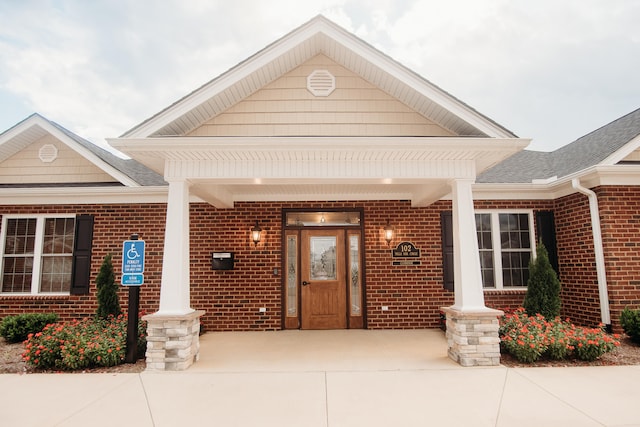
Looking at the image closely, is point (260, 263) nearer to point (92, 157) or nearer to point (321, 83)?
point (321, 83)

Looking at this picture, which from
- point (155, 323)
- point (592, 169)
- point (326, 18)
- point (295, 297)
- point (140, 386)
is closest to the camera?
point (140, 386)

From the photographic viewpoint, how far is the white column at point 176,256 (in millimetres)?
5191

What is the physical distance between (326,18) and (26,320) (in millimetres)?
7712

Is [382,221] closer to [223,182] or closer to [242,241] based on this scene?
[242,241]

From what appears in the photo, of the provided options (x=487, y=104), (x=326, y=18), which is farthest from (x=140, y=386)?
(x=487, y=104)

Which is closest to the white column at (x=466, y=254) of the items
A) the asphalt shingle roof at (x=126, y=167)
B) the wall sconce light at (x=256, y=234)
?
the wall sconce light at (x=256, y=234)

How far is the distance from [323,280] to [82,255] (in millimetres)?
5218

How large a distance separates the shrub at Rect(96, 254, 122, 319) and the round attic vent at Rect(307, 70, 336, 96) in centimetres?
491

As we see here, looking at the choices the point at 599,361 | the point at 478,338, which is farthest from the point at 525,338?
the point at 599,361

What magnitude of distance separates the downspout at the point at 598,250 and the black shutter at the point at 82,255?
9.95 meters

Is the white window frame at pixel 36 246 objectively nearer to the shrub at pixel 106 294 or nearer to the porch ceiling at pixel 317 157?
the shrub at pixel 106 294

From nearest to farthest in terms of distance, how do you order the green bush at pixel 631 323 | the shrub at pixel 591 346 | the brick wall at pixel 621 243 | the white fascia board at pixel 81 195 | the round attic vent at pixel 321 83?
the shrub at pixel 591 346
the round attic vent at pixel 321 83
the green bush at pixel 631 323
the brick wall at pixel 621 243
the white fascia board at pixel 81 195

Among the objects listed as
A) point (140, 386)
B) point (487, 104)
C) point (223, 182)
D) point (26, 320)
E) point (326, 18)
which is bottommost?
point (140, 386)

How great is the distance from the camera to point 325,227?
822 centimetres
